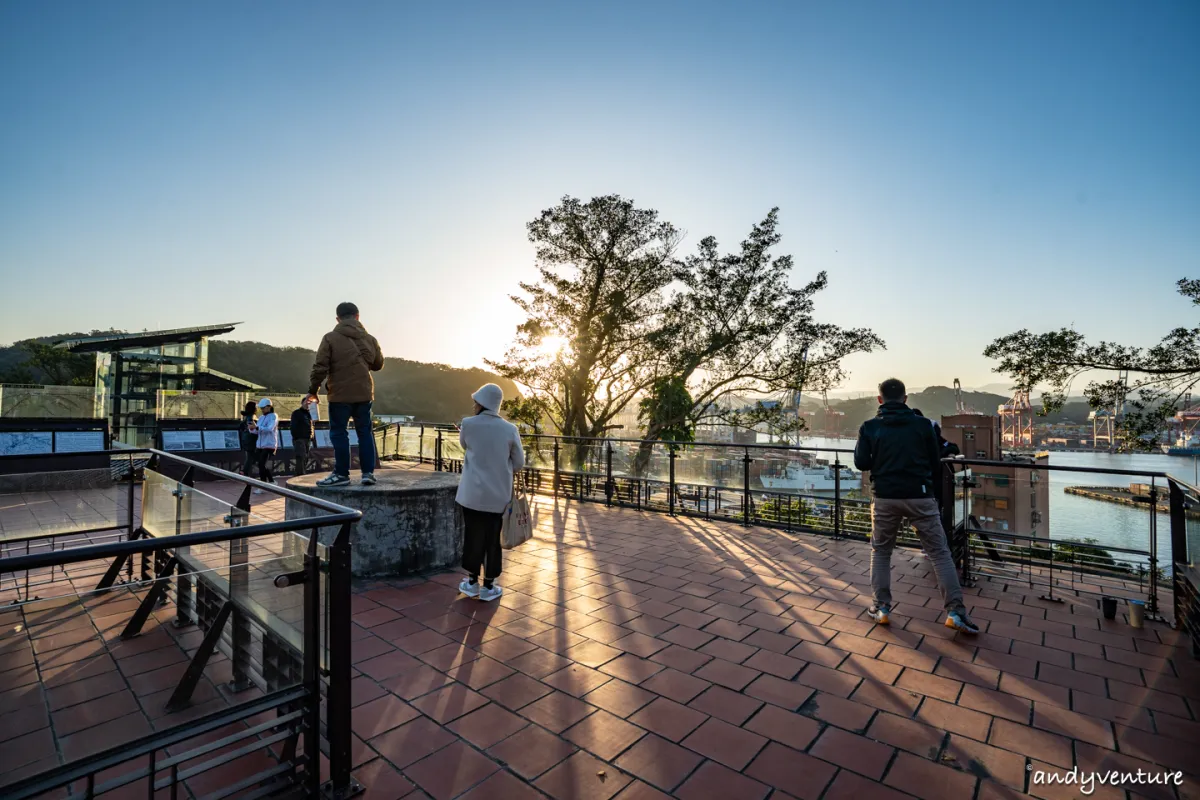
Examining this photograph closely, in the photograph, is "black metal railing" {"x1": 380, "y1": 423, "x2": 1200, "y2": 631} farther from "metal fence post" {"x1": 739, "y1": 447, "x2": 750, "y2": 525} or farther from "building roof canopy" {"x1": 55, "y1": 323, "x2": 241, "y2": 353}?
"building roof canopy" {"x1": 55, "y1": 323, "x2": 241, "y2": 353}

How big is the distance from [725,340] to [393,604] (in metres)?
13.8

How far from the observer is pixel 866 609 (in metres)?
4.05

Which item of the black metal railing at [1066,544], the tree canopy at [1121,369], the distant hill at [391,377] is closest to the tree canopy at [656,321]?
the tree canopy at [1121,369]

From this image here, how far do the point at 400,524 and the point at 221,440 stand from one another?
9707 millimetres

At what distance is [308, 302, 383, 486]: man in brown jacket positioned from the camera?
4.46 meters

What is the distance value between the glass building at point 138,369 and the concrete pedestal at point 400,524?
11645 mm

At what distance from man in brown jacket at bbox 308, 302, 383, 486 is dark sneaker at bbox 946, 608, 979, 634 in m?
4.55

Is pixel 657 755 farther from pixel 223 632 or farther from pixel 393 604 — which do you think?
pixel 393 604

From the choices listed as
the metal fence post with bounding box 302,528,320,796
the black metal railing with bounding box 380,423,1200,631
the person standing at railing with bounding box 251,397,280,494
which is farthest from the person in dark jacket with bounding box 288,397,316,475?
the metal fence post with bounding box 302,528,320,796

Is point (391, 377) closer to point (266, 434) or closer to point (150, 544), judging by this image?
point (266, 434)

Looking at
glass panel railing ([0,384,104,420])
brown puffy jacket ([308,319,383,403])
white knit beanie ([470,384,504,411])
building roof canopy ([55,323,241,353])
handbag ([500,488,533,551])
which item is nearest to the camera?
white knit beanie ([470,384,504,411])

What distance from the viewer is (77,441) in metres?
9.03

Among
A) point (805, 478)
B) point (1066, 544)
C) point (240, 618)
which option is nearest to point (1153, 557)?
point (1066, 544)

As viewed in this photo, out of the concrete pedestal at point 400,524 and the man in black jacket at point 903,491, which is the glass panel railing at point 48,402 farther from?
the man in black jacket at point 903,491
